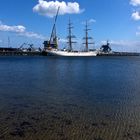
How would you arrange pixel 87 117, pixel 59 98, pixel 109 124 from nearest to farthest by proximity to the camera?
pixel 109 124 < pixel 87 117 < pixel 59 98

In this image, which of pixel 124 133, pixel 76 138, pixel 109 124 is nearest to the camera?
pixel 76 138

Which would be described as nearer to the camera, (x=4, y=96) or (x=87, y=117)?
(x=87, y=117)

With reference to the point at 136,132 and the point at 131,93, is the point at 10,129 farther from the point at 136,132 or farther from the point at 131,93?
the point at 131,93

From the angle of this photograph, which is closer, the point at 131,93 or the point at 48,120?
the point at 48,120

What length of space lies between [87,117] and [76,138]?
484 cm

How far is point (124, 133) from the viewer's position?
17.6m

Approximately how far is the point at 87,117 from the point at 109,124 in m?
2.13

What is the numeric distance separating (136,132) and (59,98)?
1199 cm

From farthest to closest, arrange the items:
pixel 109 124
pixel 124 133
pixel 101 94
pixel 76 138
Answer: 1. pixel 101 94
2. pixel 109 124
3. pixel 124 133
4. pixel 76 138

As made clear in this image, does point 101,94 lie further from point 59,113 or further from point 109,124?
point 109,124

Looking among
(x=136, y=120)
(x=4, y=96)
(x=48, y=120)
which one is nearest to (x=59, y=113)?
(x=48, y=120)

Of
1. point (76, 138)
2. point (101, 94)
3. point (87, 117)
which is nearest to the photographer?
point (76, 138)

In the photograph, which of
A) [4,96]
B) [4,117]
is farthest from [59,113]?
[4,96]

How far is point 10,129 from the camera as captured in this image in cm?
1792
